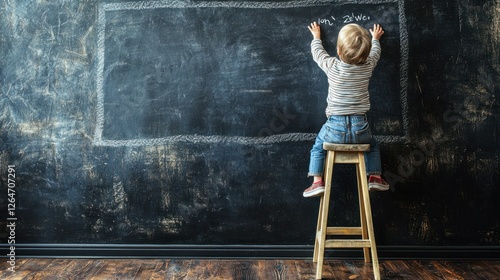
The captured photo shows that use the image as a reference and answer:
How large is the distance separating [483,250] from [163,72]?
2328 mm

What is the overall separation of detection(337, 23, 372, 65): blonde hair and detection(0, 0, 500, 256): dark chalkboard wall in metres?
0.37

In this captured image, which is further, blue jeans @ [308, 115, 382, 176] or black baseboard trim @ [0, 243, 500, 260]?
black baseboard trim @ [0, 243, 500, 260]

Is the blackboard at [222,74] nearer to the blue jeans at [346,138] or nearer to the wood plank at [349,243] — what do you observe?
the blue jeans at [346,138]

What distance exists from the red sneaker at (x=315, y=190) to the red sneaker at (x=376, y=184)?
282 millimetres

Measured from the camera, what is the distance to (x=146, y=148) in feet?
12.2

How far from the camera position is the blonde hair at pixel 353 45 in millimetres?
3256

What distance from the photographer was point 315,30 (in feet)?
11.9

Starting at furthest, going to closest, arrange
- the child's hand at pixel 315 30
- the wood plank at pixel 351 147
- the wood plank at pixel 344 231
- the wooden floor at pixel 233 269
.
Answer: the child's hand at pixel 315 30 < the wood plank at pixel 344 231 < the wooden floor at pixel 233 269 < the wood plank at pixel 351 147

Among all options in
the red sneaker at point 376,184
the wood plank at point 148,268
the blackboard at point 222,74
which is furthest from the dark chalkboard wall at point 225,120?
the red sneaker at point 376,184

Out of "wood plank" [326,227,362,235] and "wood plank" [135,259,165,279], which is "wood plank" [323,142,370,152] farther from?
"wood plank" [135,259,165,279]

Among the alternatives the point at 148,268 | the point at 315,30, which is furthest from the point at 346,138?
the point at 148,268

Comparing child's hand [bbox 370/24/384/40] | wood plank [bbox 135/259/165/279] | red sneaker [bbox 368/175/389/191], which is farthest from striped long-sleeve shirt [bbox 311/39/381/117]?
wood plank [bbox 135/259/165/279]

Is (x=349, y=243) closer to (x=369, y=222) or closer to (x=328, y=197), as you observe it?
(x=369, y=222)

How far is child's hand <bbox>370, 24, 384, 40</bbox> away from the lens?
141 inches
